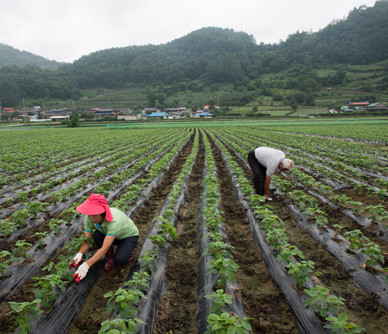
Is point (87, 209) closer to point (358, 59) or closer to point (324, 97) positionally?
point (324, 97)

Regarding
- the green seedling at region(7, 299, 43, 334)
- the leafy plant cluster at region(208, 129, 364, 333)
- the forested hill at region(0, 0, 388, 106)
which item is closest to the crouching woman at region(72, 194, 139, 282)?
the green seedling at region(7, 299, 43, 334)

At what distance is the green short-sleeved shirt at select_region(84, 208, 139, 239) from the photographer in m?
3.38

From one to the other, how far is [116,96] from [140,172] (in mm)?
110917

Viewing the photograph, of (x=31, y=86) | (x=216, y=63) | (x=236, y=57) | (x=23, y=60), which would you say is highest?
(x=23, y=60)

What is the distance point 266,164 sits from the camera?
5863mm

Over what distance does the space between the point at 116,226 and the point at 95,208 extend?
0.39m

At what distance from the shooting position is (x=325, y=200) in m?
6.21

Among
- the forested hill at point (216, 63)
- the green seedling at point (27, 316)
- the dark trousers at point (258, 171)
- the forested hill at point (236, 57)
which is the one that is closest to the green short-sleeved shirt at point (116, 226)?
the green seedling at point (27, 316)

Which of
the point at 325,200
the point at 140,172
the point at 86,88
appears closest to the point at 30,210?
the point at 140,172

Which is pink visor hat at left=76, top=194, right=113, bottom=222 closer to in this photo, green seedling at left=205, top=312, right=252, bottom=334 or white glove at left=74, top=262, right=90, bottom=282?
white glove at left=74, top=262, right=90, bottom=282

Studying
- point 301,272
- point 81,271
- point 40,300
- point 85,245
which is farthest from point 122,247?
point 301,272

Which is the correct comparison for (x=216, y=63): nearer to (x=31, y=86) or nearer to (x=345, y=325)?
(x=31, y=86)

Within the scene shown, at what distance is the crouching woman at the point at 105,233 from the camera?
3.21 m

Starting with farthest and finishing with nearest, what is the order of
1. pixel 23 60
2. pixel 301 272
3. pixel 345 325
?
pixel 23 60 → pixel 301 272 → pixel 345 325
